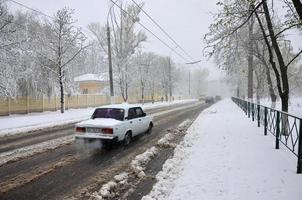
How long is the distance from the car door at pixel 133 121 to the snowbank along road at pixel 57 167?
48 cm

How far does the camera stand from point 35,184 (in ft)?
21.8


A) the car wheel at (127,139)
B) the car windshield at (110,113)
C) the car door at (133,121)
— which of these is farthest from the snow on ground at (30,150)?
the car door at (133,121)

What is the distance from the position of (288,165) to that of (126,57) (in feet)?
116

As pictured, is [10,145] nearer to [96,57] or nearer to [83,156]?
[83,156]

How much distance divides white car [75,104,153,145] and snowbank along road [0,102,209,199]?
47cm

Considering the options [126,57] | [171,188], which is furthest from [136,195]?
[126,57]

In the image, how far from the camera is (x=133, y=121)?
470 inches

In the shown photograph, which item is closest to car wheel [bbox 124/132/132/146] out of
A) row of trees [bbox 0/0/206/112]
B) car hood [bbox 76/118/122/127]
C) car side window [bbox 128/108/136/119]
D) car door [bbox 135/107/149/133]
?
car side window [bbox 128/108/136/119]

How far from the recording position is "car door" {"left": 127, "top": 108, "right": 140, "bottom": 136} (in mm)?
11672

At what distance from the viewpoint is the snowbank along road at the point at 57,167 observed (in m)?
6.25

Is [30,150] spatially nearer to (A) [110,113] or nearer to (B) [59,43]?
(A) [110,113]

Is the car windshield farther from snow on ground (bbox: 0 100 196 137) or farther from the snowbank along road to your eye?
snow on ground (bbox: 0 100 196 137)

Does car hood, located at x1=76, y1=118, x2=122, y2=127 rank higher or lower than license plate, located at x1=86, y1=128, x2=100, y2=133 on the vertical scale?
higher

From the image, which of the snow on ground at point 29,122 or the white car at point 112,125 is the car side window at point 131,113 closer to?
the white car at point 112,125
